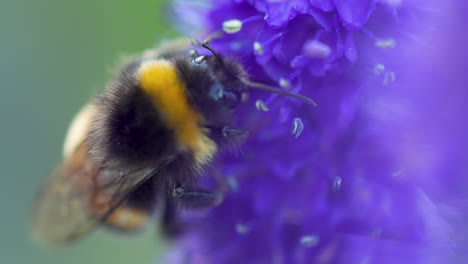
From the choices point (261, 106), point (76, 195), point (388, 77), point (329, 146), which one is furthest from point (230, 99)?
point (76, 195)

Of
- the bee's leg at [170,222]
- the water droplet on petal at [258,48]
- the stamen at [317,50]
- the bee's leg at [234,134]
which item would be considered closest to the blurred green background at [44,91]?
the bee's leg at [170,222]

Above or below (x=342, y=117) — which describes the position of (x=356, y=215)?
below

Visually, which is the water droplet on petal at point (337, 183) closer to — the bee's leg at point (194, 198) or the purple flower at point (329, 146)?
the purple flower at point (329, 146)

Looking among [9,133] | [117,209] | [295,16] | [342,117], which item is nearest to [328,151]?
[342,117]

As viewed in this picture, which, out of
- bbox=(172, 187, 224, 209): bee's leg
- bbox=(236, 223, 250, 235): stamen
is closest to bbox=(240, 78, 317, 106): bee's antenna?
bbox=(172, 187, 224, 209): bee's leg

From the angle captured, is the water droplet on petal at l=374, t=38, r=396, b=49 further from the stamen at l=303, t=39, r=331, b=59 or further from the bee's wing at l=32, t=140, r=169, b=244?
the bee's wing at l=32, t=140, r=169, b=244

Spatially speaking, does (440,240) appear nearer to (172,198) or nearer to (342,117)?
(342,117)
